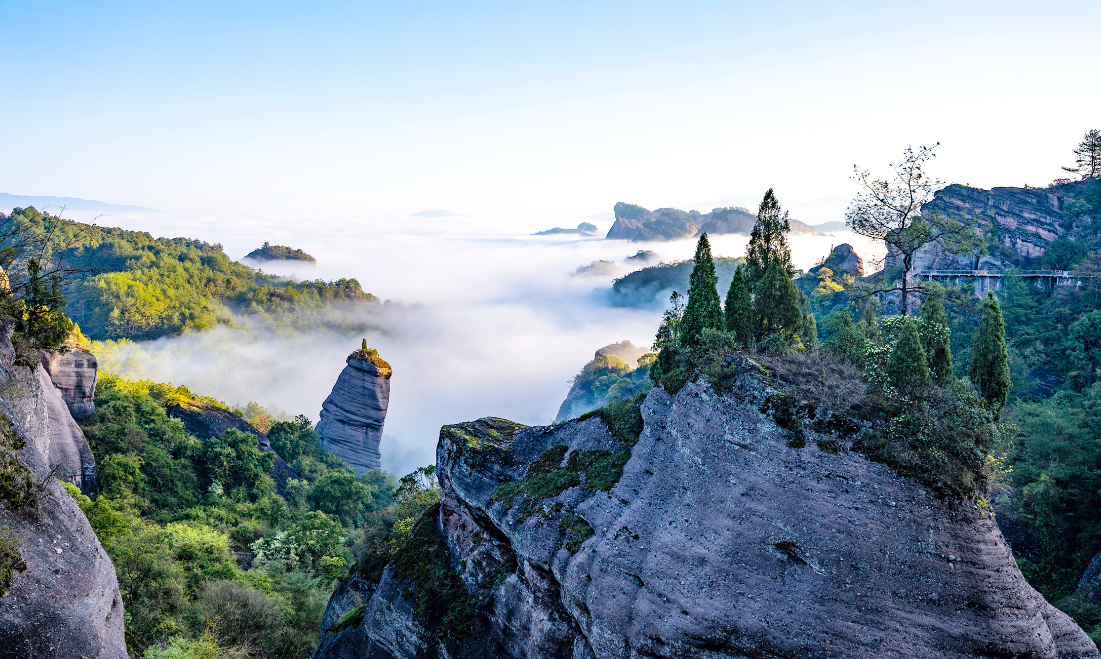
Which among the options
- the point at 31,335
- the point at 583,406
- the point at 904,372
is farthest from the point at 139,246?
the point at 904,372

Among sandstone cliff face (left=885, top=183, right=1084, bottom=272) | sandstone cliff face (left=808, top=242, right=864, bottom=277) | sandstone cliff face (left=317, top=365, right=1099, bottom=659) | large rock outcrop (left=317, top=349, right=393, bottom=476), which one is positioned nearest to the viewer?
sandstone cliff face (left=317, top=365, right=1099, bottom=659)

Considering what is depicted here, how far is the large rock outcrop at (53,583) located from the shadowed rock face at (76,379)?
106 feet

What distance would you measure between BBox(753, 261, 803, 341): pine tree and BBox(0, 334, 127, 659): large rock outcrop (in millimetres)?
20810

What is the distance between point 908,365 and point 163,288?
140753mm

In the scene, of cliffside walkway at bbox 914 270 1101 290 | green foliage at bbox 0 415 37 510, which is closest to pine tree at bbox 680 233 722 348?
green foliage at bbox 0 415 37 510

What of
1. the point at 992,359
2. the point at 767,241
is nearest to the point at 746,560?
the point at 992,359

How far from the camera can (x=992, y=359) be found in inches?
817

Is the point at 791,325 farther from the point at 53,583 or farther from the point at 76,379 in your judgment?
the point at 76,379

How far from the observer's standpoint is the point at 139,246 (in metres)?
138

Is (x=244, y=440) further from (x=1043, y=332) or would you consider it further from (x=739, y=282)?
(x=1043, y=332)

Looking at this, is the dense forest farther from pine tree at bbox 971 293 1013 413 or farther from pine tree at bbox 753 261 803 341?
pine tree at bbox 971 293 1013 413

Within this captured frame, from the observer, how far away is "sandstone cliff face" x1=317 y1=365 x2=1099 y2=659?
41.9ft

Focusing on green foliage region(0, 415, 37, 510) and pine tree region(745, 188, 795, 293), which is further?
pine tree region(745, 188, 795, 293)

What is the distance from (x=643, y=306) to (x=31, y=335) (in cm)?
16403
